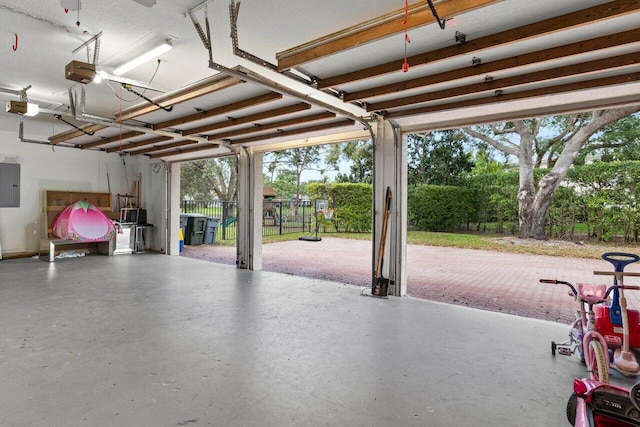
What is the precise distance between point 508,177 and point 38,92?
12.5 m

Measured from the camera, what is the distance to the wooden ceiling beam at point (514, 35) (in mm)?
2292

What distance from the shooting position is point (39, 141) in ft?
26.3

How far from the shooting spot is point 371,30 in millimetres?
2781

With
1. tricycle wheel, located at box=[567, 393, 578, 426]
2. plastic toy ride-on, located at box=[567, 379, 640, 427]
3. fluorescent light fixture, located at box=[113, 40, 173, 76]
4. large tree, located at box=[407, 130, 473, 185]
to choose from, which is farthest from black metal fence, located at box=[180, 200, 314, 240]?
plastic toy ride-on, located at box=[567, 379, 640, 427]

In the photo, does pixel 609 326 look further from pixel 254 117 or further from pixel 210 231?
pixel 210 231

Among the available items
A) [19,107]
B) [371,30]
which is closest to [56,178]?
[19,107]

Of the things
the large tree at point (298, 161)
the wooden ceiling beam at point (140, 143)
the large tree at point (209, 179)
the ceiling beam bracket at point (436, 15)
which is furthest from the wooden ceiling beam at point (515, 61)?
the large tree at point (298, 161)

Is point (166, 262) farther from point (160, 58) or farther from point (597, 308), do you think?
point (597, 308)

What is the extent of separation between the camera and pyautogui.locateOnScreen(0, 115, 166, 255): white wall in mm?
7914

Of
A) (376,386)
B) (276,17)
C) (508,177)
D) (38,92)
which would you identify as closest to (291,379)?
(376,386)

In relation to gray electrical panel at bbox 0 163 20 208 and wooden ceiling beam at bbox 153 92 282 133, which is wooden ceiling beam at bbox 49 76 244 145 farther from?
gray electrical panel at bbox 0 163 20 208

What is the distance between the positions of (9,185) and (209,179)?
10025 mm

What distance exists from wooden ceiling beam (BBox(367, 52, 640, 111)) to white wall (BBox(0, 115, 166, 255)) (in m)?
7.33

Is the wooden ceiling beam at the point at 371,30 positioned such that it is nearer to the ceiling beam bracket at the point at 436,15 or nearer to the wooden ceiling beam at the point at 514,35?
the ceiling beam bracket at the point at 436,15
